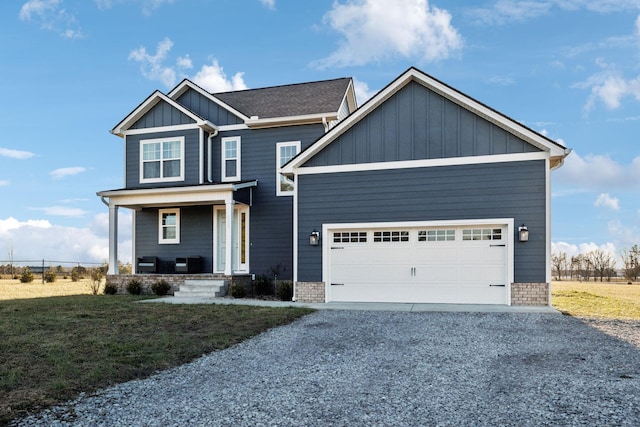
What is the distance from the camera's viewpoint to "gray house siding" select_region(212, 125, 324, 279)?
52.5ft

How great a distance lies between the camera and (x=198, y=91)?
17.6 m

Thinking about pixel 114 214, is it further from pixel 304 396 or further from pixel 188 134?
pixel 304 396

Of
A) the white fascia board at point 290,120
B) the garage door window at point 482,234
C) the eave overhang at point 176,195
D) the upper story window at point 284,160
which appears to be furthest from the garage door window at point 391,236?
the eave overhang at point 176,195

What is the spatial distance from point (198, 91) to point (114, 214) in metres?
5.51

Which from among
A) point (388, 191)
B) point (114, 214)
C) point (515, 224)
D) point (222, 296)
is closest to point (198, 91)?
point (114, 214)

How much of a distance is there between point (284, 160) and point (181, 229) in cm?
474

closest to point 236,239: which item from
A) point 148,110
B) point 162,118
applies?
point 162,118

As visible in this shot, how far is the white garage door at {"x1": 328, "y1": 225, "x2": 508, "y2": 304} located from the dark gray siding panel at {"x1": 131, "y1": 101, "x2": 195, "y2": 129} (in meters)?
7.65

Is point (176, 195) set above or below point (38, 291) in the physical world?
above

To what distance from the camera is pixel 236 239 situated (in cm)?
1656

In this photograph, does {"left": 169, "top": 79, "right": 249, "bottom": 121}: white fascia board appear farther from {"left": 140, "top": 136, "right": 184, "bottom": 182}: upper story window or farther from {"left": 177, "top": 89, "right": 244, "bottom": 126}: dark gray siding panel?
{"left": 140, "top": 136, "right": 184, "bottom": 182}: upper story window

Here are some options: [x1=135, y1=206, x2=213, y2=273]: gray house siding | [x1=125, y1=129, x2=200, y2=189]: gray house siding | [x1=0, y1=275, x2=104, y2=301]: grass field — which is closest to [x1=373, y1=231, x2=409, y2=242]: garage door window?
[x1=135, y1=206, x2=213, y2=273]: gray house siding

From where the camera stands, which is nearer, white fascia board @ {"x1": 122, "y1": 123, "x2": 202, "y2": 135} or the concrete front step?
the concrete front step

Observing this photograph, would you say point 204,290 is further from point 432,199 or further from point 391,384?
point 391,384
